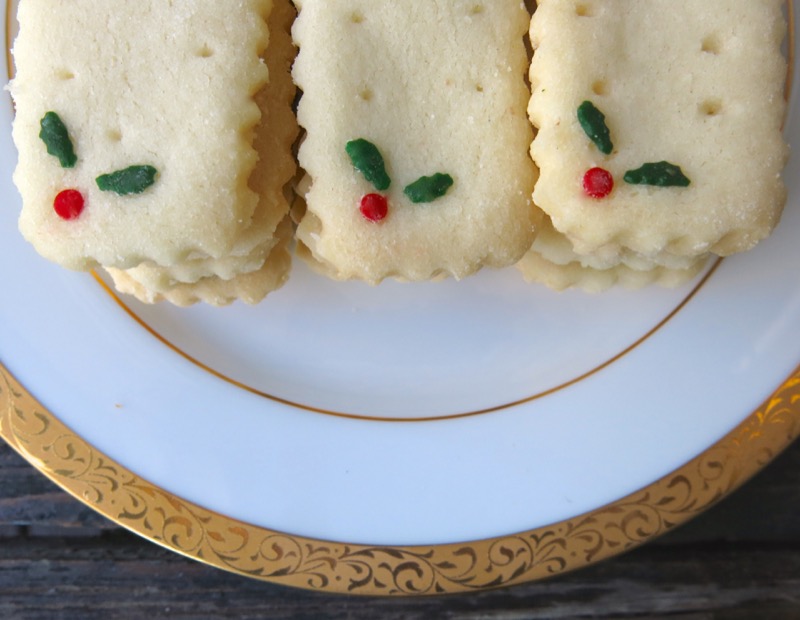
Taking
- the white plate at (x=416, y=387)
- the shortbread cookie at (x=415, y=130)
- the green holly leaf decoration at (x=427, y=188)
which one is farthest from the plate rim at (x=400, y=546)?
the green holly leaf decoration at (x=427, y=188)

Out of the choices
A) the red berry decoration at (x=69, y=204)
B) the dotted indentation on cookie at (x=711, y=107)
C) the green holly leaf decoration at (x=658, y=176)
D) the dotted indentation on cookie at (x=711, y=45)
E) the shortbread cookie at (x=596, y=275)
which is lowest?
the red berry decoration at (x=69, y=204)

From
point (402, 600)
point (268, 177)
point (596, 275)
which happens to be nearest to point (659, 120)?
point (596, 275)

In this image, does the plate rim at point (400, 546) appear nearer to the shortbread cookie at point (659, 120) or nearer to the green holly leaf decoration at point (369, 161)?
the shortbread cookie at point (659, 120)

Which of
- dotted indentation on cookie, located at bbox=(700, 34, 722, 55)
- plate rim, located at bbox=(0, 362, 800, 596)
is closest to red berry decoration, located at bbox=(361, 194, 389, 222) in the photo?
dotted indentation on cookie, located at bbox=(700, 34, 722, 55)

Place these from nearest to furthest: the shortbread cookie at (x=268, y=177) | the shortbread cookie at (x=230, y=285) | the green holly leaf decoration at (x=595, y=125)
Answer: the green holly leaf decoration at (x=595, y=125) → the shortbread cookie at (x=268, y=177) → the shortbread cookie at (x=230, y=285)

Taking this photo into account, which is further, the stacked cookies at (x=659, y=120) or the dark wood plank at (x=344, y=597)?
the dark wood plank at (x=344, y=597)

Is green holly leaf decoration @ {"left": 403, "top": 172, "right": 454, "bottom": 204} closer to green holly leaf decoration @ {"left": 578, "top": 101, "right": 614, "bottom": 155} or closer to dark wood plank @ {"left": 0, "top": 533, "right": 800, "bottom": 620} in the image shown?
green holly leaf decoration @ {"left": 578, "top": 101, "right": 614, "bottom": 155}

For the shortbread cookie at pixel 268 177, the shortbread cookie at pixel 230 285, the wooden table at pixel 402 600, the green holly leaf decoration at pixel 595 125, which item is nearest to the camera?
the green holly leaf decoration at pixel 595 125

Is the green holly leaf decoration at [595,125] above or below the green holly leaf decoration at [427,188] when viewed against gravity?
above
